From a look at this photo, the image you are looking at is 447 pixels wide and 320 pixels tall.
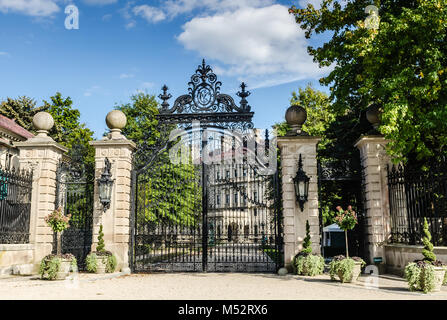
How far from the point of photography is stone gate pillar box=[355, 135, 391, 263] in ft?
37.4

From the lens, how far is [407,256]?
10.2 m

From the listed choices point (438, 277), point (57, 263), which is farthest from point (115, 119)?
point (438, 277)

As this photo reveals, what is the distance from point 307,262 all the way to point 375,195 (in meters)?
2.96

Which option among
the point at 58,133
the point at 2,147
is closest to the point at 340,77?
the point at 2,147

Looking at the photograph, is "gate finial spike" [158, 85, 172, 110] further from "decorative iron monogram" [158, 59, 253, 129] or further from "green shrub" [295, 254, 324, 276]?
"green shrub" [295, 254, 324, 276]

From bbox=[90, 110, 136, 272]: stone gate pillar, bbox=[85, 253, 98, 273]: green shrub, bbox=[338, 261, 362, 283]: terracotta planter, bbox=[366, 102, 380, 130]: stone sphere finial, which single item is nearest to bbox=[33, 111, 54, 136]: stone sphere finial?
bbox=[90, 110, 136, 272]: stone gate pillar

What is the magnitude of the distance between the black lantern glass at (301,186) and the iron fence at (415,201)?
98.3 inches

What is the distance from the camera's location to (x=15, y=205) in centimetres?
1165

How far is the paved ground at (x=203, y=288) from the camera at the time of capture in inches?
298

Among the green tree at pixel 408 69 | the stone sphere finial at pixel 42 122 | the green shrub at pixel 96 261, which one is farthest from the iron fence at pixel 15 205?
the green tree at pixel 408 69

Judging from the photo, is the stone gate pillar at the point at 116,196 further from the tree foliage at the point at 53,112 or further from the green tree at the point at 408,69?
the tree foliage at the point at 53,112

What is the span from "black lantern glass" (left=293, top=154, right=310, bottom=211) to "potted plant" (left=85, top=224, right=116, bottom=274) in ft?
19.4

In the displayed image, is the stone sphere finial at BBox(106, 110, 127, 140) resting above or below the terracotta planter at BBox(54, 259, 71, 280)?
above

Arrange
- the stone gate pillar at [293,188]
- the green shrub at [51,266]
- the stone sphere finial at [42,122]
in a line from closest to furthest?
the green shrub at [51,266] → the stone gate pillar at [293,188] → the stone sphere finial at [42,122]
